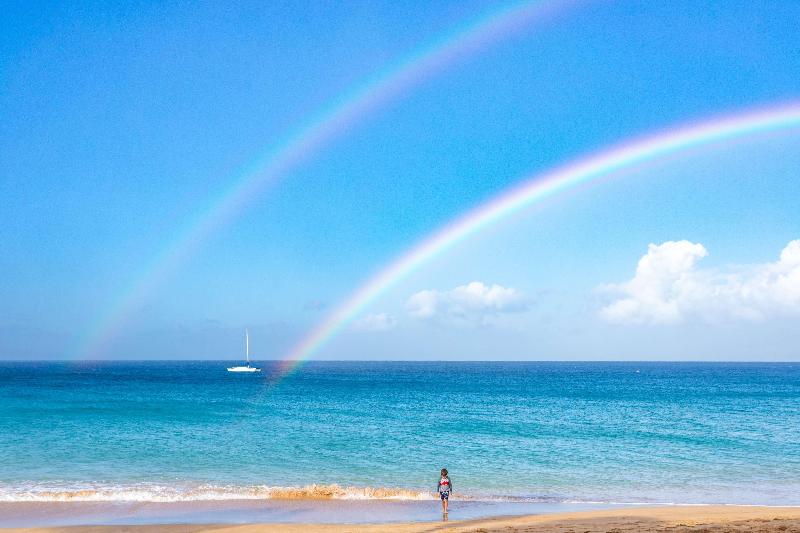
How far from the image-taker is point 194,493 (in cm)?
2475

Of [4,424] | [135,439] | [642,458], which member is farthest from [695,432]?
[4,424]

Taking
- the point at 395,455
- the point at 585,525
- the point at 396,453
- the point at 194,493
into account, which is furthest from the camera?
the point at 396,453

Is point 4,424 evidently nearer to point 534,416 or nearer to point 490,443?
point 490,443

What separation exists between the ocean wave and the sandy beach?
15.7 feet

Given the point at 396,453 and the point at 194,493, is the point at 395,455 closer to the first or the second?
the point at 396,453

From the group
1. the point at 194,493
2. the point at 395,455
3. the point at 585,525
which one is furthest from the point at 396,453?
the point at 585,525

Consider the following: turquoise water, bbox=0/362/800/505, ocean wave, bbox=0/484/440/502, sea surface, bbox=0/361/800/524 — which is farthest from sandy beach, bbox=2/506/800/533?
ocean wave, bbox=0/484/440/502

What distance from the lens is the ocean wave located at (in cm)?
2380

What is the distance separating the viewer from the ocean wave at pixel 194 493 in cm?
2380

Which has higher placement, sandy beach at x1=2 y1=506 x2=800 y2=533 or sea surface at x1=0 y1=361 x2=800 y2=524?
sandy beach at x1=2 y1=506 x2=800 y2=533

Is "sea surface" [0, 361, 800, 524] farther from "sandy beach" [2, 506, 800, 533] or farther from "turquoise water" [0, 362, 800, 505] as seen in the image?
"sandy beach" [2, 506, 800, 533]

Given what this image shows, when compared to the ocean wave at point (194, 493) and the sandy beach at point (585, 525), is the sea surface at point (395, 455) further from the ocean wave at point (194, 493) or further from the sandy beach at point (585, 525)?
the sandy beach at point (585, 525)

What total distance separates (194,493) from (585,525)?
1501 cm

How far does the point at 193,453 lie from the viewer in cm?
3516
